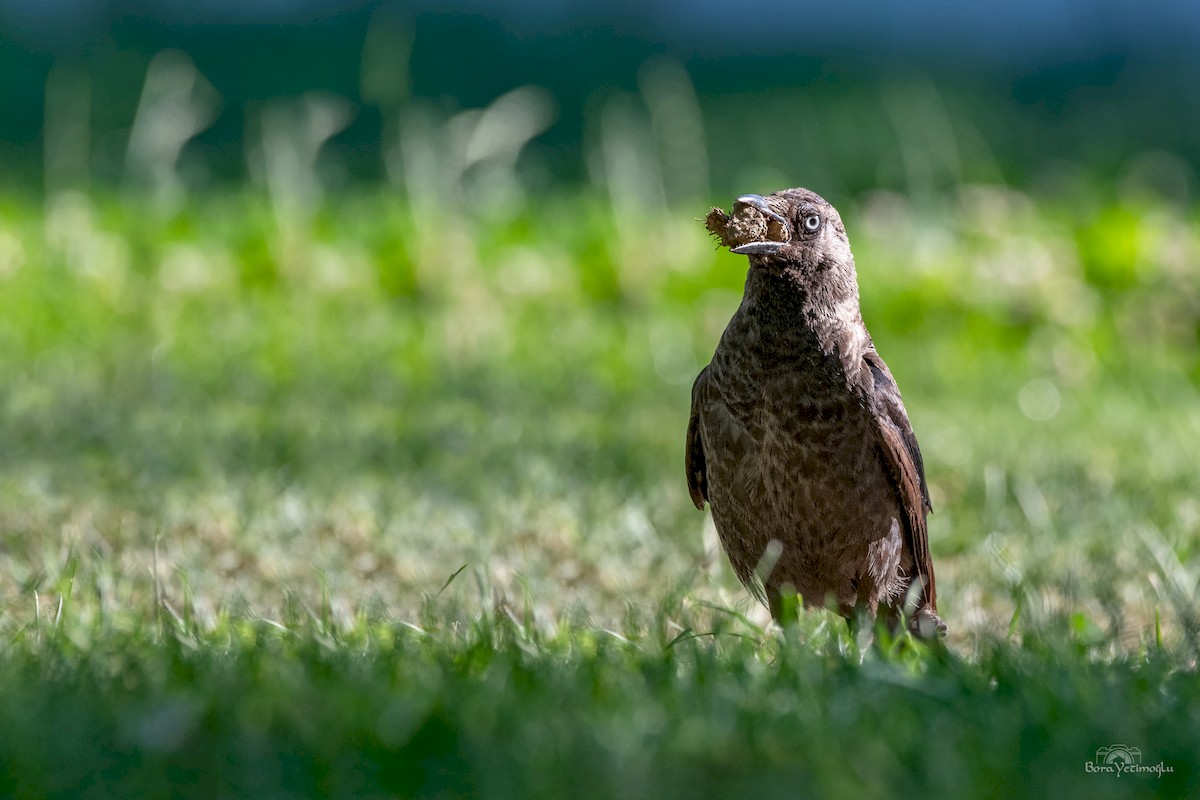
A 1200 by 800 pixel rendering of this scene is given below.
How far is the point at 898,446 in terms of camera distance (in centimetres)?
295

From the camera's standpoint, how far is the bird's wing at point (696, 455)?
3.16 meters

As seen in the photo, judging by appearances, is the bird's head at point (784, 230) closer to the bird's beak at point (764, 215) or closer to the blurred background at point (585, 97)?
the bird's beak at point (764, 215)

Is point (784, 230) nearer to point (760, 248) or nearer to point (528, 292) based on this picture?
point (760, 248)

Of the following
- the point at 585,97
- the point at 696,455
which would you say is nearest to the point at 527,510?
the point at 696,455

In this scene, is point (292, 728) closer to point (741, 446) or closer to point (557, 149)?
point (741, 446)

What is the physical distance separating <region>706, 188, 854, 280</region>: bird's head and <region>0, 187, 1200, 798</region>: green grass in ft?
2.32

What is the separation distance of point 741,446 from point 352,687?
110 cm

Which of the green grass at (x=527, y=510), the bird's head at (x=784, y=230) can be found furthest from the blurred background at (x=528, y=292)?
the bird's head at (x=784, y=230)

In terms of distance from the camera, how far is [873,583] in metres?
3.11

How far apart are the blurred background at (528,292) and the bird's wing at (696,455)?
23 cm

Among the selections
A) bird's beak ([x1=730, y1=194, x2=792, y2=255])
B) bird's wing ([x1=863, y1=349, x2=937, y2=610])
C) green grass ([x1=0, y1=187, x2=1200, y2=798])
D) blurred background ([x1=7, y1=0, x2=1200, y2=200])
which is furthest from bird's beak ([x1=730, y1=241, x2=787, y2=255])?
blurred background ([x1=7, y1=0, x2=1200, y2=200])

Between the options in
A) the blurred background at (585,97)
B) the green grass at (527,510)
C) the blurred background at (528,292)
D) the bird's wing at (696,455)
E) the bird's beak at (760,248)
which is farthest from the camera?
the blurred background at (585,97)

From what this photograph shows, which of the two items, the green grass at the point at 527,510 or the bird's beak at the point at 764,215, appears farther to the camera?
the bird's beak at the point at 764,215

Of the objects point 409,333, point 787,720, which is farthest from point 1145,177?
point 787,720
